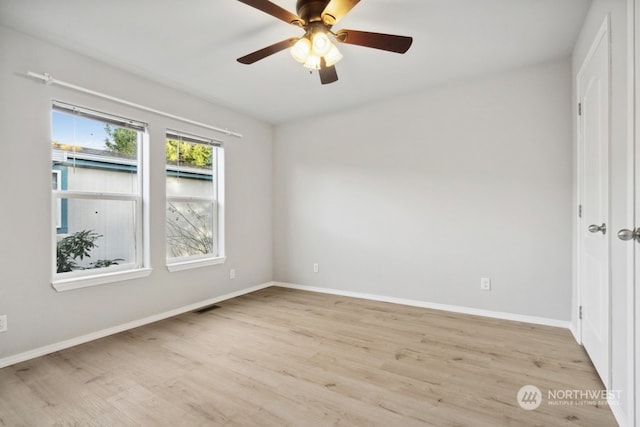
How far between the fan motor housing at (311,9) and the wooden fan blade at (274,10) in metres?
0.04

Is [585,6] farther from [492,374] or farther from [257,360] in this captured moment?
[257,360]

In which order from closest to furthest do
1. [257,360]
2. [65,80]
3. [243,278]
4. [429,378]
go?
[429,378]
[257,360]
[65,80]
[243,278]

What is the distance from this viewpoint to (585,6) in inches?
77.8

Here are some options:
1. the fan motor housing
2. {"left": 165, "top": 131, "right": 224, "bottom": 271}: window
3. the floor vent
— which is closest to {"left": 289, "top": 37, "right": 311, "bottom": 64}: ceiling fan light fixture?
the fan motor housing

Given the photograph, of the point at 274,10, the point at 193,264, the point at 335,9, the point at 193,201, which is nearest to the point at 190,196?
the point at 193,201

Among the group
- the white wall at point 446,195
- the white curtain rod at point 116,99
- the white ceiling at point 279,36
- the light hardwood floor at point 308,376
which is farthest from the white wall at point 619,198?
the white curtain rod at point 116,99

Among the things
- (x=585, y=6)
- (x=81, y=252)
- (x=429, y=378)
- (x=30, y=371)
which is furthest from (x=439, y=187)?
(x=30, y=371)

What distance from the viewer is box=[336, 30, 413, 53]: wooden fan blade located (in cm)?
179

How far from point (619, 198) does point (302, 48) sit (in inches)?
76.2

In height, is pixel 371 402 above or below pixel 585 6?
below

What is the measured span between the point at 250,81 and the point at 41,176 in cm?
196

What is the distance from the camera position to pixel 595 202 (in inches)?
76.6

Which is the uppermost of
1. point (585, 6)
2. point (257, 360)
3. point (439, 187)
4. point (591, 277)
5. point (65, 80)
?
point (585, 6)

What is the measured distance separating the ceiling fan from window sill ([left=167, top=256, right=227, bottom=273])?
236cm
